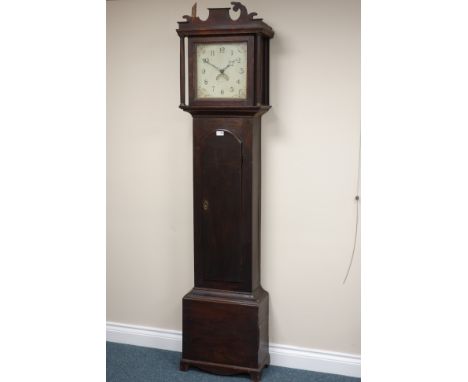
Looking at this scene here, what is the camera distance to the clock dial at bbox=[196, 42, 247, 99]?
3021mm

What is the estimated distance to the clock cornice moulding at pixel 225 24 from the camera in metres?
2.95

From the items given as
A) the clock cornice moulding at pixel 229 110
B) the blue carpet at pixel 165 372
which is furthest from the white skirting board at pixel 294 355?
the clock cornice moulding at pixel 229 110

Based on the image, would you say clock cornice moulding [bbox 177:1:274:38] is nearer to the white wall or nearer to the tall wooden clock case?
the tall wooden clock case

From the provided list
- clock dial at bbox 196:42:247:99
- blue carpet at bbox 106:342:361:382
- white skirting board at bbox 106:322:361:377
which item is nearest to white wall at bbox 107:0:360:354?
white skirting board at bbox 106:322:361:377

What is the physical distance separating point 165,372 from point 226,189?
3.68 feet

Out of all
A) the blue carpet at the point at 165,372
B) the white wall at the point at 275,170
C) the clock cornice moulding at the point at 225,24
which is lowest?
the blue carpet at the point at 165,372

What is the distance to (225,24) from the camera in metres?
3.00

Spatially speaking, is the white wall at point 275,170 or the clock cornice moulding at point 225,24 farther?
the white wall at point 275,170

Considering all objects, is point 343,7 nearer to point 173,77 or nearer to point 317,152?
point 317,152

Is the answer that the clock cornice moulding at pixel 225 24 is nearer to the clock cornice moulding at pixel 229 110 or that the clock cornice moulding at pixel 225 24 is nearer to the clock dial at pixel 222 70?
the clock dial at pixel 222 70
